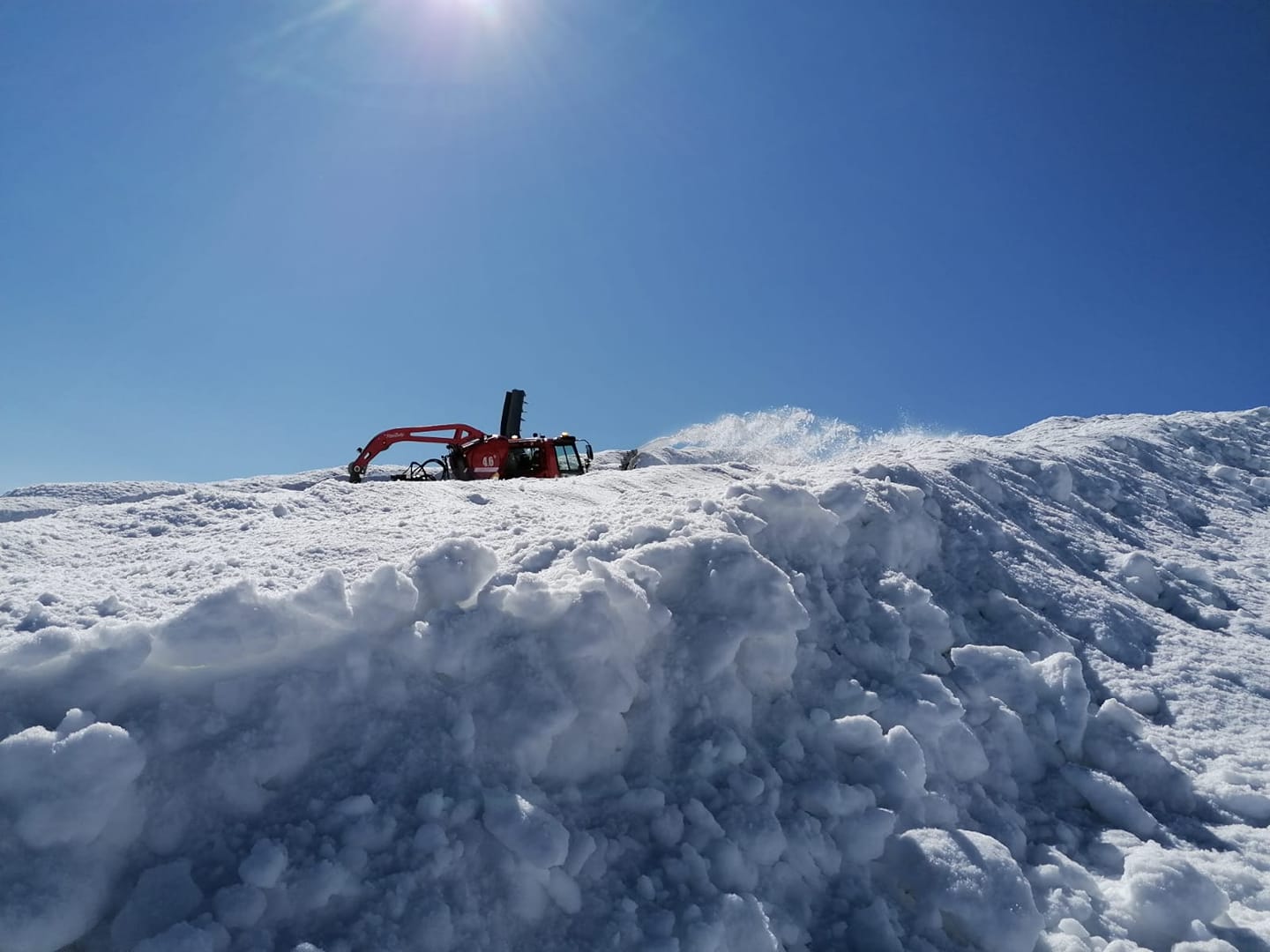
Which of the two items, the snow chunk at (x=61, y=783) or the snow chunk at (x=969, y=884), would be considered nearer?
the snow chunk at (x=61, y=783)

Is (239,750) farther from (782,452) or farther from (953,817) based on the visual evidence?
(782,452)

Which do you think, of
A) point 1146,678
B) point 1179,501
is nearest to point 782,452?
point 1179,501

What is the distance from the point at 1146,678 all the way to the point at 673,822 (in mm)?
3854

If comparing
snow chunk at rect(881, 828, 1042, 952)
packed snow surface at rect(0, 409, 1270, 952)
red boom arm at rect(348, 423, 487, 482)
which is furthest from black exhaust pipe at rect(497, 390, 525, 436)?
snow chunk at rect(881, 828, 1042, 952)

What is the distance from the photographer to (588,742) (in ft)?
9.30

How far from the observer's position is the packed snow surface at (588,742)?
2080 mm

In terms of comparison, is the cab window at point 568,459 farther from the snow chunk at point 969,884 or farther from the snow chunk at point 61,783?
the snow chunk at point 61,783

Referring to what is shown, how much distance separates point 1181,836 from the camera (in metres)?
3.42

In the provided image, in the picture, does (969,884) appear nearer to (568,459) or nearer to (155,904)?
(155,904)

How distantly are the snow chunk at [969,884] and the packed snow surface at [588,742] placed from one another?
0.01 meters

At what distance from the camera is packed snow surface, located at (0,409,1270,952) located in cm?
208

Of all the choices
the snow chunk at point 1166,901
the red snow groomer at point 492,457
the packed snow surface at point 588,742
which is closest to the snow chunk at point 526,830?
the packed snow surface at point 588,742

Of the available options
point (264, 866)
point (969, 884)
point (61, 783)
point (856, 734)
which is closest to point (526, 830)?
point (264, 866)

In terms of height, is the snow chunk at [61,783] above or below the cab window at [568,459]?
below
